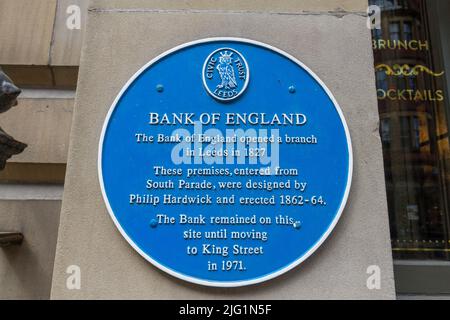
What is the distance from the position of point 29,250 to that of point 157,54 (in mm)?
2239

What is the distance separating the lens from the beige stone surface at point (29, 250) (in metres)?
3.94

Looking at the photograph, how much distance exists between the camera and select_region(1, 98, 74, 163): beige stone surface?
4199 mm

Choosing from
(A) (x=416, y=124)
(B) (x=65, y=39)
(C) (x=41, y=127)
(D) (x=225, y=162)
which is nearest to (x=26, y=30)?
(B) (x=65, y=39)

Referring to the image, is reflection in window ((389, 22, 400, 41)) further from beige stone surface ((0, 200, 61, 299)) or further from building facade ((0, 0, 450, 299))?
beige stone surface ((0, 200, 61, 299))

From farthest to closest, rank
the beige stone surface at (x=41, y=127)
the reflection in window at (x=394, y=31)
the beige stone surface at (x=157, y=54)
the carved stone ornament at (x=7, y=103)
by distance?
the reflection in window at (x=394, y=31)
the beige stone surface at (x=41, y=127)
the beige stone surface at (x=157, y=54)
the carved stone ornament at (x=7, y=103)

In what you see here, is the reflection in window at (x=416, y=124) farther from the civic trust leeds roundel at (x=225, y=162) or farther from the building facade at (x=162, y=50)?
the civic trust leeds roundel at (x=225, y=162)

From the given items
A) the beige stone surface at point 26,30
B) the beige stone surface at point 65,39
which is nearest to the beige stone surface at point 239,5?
the beige stone surface at point 65,39

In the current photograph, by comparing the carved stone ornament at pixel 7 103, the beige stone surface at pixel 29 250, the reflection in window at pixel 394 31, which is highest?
the reflection in window at pixel 394 31

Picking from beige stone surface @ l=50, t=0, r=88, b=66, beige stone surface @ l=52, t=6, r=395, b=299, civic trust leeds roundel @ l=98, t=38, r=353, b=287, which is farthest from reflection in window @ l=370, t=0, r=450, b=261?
beige stone surface @ l=50, t=0, r=88, b=66

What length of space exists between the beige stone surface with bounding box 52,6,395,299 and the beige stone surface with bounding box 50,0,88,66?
0.63 metres

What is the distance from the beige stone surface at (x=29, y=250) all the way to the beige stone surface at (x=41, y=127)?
470 mm

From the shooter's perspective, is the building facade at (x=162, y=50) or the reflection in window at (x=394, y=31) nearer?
the building facade at (x=162, y=50)

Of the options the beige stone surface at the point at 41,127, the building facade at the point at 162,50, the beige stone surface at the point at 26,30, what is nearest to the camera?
the building facade at the point at 162,50
